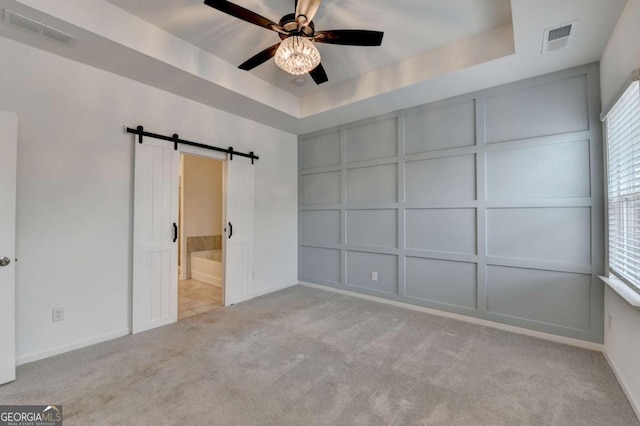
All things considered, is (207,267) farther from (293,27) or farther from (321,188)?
(293,27)

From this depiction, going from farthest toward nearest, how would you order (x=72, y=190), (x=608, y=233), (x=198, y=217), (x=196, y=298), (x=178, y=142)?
1. (x=198, y=217)
2. (x=196, y=298)
3. (x=178, y=142)
4. (x=72, y=190)
5. (x=608, y=233)

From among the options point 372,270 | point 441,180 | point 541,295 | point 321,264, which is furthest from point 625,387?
point 321,264

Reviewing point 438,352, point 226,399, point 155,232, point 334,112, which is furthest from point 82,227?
point 438,352

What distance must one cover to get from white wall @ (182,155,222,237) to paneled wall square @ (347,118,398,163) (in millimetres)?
2904

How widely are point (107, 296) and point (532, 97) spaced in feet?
15.9

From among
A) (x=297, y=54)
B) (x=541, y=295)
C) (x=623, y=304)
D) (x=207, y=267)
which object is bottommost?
(x=207, y=267)

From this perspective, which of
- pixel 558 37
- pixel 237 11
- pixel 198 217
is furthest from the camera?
pixel 198 217

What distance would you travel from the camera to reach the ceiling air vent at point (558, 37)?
2.17 metres

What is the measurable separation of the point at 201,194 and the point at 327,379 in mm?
4758

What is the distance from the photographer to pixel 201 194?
5805 millimetres

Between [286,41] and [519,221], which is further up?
[286,41]

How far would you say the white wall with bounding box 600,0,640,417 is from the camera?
71.9 inches

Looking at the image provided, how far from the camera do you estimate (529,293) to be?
293 cm

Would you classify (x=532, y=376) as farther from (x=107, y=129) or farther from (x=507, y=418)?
(x=107, y=129)
